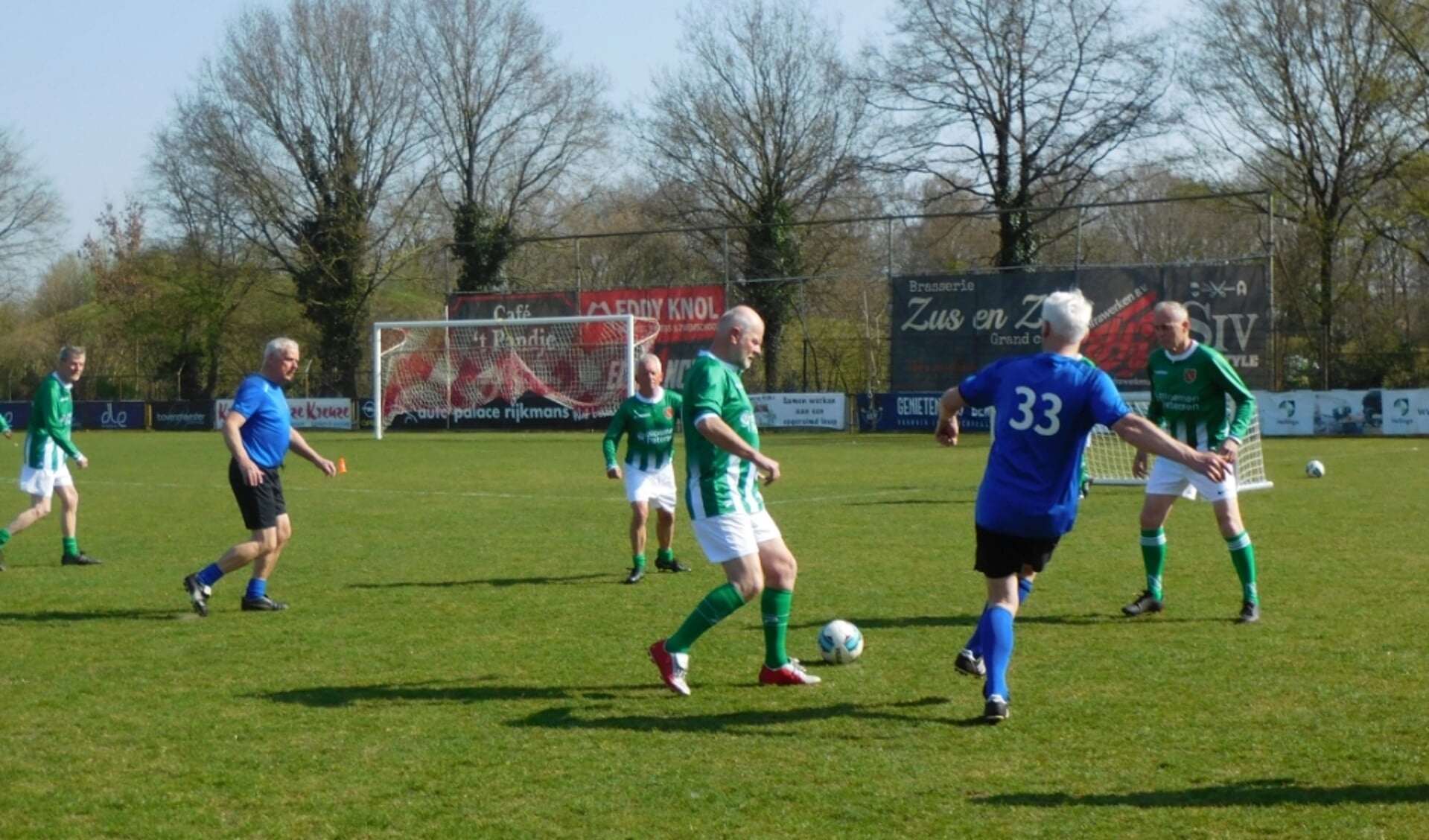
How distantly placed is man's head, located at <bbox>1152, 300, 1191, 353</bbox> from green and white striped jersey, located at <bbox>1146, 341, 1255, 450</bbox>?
10cm

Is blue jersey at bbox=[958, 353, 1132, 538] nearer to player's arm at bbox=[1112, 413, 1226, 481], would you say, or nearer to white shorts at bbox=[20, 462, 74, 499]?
player's arm at bbox=[1112, 413, 1226, 481]

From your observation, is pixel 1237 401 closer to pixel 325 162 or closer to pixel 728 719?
pixel 728 719

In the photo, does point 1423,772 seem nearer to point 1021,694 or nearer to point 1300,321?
point 1021,694

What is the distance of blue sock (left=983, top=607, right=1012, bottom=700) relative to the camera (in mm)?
5977

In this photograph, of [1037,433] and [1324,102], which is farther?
[1324,102]

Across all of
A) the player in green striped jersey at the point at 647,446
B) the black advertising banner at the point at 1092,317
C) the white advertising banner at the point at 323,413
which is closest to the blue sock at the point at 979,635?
the player in green striped jersey at the point at 647,446

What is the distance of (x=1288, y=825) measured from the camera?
458 centimetres

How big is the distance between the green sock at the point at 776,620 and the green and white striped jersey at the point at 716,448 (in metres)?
0.41

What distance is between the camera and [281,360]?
356 inches

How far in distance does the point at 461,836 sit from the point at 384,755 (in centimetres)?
114

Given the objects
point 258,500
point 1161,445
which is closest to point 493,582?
point 258,500

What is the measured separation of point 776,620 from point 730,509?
59cm

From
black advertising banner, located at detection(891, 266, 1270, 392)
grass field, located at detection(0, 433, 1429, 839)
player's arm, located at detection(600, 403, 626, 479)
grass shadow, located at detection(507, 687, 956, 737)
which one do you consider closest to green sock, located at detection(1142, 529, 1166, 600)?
grass field, located at detection(0, 433, 1429, 839)

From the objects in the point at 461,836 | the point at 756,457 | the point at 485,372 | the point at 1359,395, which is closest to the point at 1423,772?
the point at 756,457
